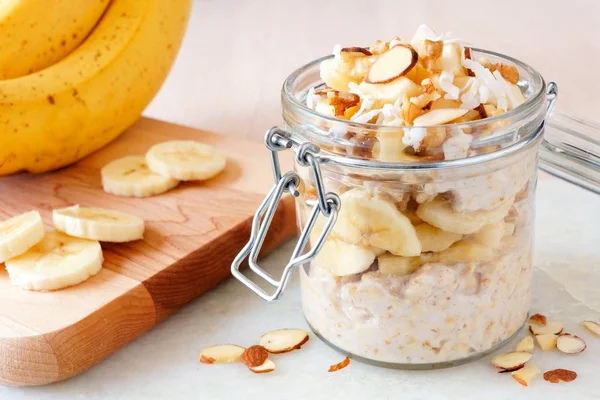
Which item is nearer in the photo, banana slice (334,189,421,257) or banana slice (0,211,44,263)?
banana slice (334,189,421,257)

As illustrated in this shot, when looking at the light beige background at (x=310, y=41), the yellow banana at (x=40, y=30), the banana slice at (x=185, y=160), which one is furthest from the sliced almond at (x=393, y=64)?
the light beige background at (x=310, y=41)

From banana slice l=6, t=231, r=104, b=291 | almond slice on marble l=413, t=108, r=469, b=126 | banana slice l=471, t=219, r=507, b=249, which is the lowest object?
banana slice l=6, t=231, r=104, b=291

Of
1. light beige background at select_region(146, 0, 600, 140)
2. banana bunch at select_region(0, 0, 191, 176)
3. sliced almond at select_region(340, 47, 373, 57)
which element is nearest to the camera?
sliced almond at select_region(340, 47, 373, 57)

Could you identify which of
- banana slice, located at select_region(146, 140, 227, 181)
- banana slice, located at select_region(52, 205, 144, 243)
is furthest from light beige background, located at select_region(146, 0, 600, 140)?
banana slice, located at select_region(52, 205, 144, 243)

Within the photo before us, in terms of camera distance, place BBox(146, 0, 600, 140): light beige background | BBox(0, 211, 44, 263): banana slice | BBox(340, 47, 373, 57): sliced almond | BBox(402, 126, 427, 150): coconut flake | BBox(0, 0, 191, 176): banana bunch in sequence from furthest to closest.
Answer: BBox(146, 0, 600, 140): light beige background, BBox(0, 0, 191, 176): banana bunch, BBox(0, 211, 44, 263): banana slice, BBox(340, 47, 373, 57): sliced almond, BBox(402, 126, 427, 150): coconut flake

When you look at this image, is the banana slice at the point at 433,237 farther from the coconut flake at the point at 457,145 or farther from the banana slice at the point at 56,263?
the banana slice at the point at 56,263

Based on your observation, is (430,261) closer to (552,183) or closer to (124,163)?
(552,183)

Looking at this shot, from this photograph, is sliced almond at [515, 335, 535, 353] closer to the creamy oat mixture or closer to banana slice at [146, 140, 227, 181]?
the creamy oat mixture
